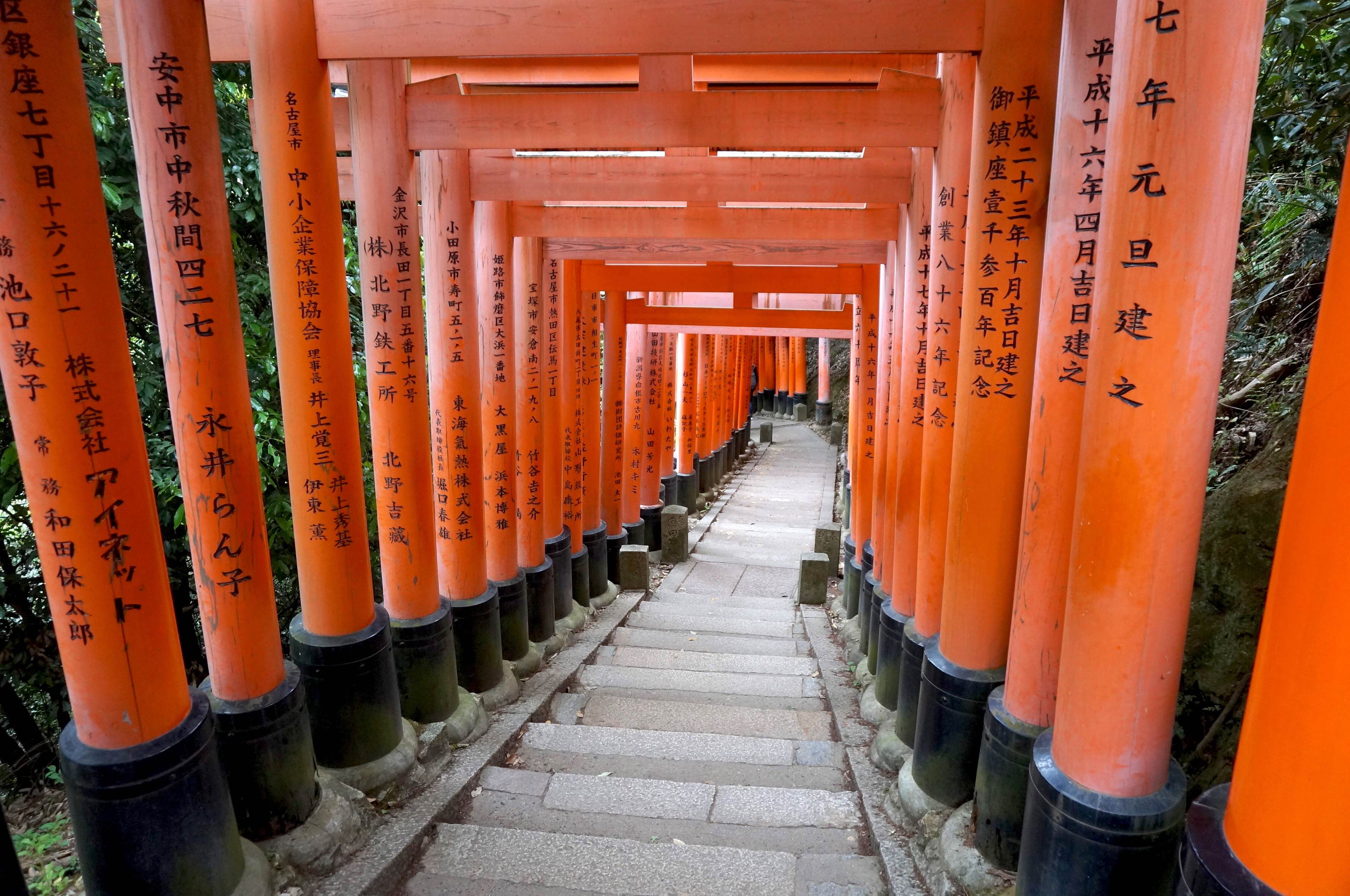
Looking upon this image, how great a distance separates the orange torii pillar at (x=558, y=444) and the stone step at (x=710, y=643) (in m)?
0.55

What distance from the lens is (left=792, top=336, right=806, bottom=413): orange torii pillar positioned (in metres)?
31.6

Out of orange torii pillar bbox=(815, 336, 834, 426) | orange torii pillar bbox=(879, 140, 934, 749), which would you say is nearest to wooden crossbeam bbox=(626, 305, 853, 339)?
orange torii pillar bbox=(879, 140, 934, 749)

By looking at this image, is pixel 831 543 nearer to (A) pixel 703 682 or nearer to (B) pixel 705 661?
(B) pixel 705 661

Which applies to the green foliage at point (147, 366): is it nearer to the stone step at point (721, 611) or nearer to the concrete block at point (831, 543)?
the stone step at point (721, 611)

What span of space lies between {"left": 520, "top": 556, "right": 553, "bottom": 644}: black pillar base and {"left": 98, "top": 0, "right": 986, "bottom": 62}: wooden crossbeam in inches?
164

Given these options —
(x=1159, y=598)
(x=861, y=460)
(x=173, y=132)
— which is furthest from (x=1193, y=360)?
(x=861, y=460)

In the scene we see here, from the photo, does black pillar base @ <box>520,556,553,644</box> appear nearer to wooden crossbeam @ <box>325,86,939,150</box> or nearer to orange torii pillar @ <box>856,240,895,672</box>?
orange torii pillar @ <box>856,240,895,672</box>

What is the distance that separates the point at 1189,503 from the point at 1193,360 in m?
0.41

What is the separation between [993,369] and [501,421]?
383 centimetres

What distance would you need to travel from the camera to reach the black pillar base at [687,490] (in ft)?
49.3

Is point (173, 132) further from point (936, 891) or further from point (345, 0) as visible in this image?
point (936, 891)

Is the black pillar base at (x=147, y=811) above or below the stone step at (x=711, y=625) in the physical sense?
above

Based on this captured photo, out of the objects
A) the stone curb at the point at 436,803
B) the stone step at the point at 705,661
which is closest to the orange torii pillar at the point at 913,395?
the stone step at the point at 705,661

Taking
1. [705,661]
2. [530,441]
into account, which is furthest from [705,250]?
[705,661]
